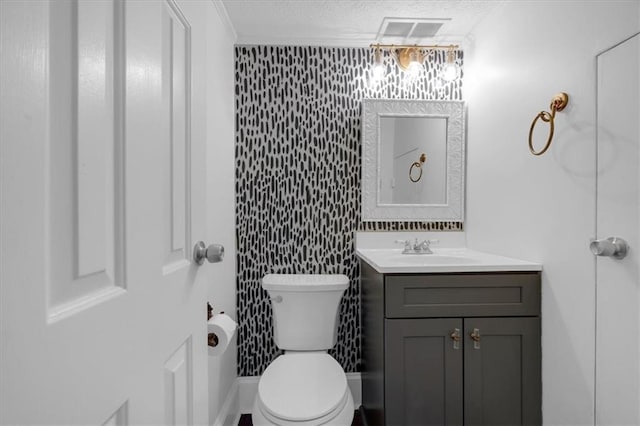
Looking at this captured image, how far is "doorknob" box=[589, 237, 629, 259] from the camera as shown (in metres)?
1.21

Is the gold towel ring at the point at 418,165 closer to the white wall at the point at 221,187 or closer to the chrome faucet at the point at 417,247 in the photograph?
the chrome faucet at the point at 417,247

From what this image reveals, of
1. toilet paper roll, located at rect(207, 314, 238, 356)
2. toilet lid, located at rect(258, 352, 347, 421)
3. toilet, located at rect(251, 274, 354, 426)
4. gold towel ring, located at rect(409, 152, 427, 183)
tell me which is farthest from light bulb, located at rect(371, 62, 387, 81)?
toilet paper roll, located at rect(207, 314, 238, 356)

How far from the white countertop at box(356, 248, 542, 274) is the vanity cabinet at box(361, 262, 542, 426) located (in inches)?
1.2

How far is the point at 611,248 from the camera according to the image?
1222mm

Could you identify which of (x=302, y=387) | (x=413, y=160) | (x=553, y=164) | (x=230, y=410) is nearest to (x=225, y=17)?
(x=413, y=160)

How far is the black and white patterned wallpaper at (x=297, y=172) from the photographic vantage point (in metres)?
2.35

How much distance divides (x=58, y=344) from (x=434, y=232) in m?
2.24

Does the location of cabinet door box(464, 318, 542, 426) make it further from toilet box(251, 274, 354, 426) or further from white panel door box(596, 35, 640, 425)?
toilet box(251, 274, 354, 426)

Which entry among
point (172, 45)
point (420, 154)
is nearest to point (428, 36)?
point (420, 154)

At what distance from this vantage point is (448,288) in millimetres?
1684

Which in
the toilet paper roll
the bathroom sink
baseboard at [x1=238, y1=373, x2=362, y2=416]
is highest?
the bathroom sink

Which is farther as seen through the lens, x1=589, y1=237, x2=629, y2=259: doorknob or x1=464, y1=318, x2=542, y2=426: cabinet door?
x1=464, y1=318, x2=542, y2=426: cabinet door

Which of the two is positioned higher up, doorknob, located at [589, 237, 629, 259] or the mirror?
the mirror

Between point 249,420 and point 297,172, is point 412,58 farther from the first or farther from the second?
Answer: point 249,420
